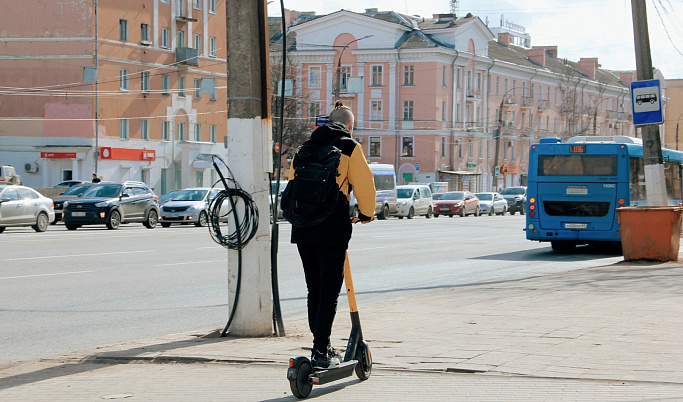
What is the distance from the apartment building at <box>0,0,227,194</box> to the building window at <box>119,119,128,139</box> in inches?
2.4

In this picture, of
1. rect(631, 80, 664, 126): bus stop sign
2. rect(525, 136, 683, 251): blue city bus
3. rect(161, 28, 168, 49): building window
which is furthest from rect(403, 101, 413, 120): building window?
rect(631, 80, 664, 126): bus stop sign

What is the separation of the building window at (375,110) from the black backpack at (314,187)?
7645 centimetres

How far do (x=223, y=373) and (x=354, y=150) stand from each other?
6.43ft

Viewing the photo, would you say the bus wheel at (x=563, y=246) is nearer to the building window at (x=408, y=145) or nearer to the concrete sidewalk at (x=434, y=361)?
the concrete sidewalk at (x=434, y=361)

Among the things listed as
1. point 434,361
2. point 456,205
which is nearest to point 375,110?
point 456,205

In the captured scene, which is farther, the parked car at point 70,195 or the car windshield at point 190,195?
the car windshield at point 190,195

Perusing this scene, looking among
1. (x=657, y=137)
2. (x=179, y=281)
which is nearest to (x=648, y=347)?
(x=179, y=281)

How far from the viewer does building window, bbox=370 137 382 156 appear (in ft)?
270

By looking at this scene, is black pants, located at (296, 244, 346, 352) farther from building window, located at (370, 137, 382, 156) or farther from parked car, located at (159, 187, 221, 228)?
A: building window, located at (370, 137, 382, 156)

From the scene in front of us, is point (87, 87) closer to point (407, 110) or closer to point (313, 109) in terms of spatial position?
point (313, 109)

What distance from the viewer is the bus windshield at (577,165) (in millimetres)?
22312

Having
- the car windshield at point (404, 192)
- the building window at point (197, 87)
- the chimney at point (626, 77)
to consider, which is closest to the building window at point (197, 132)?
the building window at point (197, 87)

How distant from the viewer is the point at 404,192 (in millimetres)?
50500

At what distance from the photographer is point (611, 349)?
25.5ft
